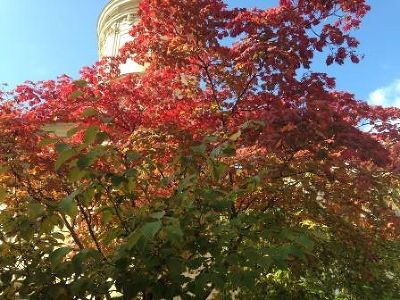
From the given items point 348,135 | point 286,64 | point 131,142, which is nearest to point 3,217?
point 131,142

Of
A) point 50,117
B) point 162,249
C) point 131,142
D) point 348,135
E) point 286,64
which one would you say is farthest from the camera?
point 50,117

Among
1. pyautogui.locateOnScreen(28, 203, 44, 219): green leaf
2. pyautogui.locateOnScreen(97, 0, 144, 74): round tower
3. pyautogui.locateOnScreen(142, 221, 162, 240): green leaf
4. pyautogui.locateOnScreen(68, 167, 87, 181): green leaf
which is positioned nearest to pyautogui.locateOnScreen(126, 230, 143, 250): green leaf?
pyautogui.locateOnScreen(142, 221, 162, 240): green leaf

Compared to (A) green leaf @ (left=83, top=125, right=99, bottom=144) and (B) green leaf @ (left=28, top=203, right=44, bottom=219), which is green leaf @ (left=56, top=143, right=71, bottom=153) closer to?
(A) green leaf @ (left=83, top=125, right=99, bottom=144)

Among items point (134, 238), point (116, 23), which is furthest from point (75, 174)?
point (116, 23)

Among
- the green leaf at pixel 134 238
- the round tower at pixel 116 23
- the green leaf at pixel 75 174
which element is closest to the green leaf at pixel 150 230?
the green leaf at pixel 134 238

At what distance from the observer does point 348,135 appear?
21.1 feet

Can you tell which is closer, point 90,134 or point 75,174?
point 90,134

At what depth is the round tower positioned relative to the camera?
23.2 meters

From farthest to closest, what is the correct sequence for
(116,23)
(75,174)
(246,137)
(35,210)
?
(116,23), (246,137), (75,174), (35,210)

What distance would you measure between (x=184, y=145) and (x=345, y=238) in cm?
354

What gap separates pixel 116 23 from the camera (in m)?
24.1

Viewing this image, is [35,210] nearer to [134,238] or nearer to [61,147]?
[61,147]

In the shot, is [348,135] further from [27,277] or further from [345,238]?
[27,277]

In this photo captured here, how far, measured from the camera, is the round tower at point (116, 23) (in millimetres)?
23234
